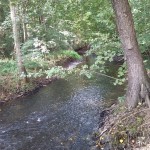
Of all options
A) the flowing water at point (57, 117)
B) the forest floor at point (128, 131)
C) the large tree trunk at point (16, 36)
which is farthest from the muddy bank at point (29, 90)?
the forest floor at point (128, 131)

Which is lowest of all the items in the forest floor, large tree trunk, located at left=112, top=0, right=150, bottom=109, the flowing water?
the flowing water

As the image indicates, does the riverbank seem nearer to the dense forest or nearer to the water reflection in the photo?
the dense forest

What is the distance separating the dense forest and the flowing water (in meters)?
0.99

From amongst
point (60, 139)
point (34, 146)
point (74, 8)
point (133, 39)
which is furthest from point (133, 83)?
point (74, 8)

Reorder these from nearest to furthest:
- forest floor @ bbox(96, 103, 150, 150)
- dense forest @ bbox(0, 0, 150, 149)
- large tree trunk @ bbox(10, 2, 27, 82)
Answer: forest floor @ bbox(96, 103, 150, 150), dense forest @ bbox(0, 0, 150, 149), large tree trunk @ bbox(10, 2, 27, 82)

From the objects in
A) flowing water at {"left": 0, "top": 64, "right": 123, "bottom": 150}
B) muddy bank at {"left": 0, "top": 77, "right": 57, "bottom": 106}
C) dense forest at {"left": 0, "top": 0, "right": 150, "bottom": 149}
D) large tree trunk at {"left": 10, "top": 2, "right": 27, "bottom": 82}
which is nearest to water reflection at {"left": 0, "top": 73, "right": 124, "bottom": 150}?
flowing water at {"left": 0, "top": 64, "right": 123, "bottom": 150}

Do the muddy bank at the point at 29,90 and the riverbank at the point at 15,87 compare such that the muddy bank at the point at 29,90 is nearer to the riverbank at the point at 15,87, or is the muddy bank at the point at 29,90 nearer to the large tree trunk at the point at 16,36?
the riverbank at the point at 15,87

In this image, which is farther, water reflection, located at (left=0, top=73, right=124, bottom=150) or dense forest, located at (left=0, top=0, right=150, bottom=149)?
water reflection, located at (left=0, top=73, right=124, bottom=150)

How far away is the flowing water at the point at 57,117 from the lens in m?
8.73

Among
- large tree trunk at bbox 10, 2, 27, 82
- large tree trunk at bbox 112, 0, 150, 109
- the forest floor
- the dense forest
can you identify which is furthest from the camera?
large tree trunk at bbox 10, 2, 27, 82

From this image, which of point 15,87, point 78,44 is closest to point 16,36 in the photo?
point 15,87

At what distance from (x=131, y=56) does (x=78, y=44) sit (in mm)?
26512

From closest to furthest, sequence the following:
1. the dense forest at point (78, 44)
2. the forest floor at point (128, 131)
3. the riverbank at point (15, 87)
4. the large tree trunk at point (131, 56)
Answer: the forest floor at point (128, 131) → the large tree trunk at point (131, 56) → the dense forest at point (78, 44) → the riverbank at point (15, 87)

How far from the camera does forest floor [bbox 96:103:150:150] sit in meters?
6.90
